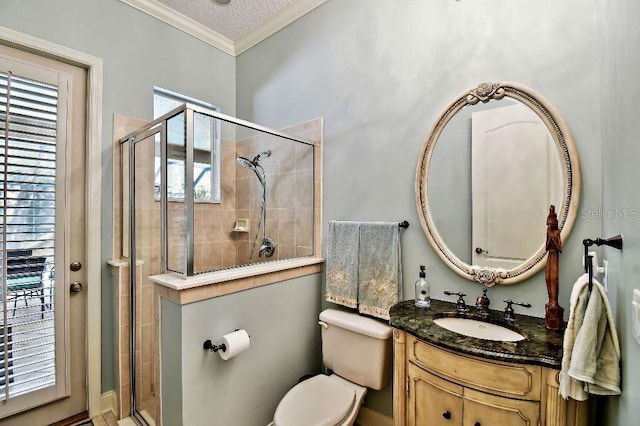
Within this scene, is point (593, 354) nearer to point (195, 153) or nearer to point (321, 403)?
point (321, 403)

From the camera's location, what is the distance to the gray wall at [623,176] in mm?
729

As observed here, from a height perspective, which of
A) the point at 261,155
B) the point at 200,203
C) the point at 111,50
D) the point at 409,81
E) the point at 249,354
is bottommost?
the point at 249,354

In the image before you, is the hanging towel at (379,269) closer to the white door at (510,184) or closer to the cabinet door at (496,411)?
the white door at (510,184)

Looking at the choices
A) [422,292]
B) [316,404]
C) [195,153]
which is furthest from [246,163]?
[316,404]

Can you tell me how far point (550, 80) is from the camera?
132 centimetres

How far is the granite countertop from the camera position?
102 cm

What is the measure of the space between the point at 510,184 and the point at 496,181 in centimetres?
6

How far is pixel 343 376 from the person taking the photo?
5.88 feet

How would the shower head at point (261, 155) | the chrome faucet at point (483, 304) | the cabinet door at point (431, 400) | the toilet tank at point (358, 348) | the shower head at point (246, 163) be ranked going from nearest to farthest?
the cabinet door at point (431, 400)
the chrome faucet at point (483, 304)
the toilet tank at point (358, 348)
the shower head at point (261, 155)
the shower head at point (246, 163)

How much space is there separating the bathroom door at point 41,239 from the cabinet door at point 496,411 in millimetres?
2335

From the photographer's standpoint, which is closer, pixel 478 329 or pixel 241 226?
pixel 478 329

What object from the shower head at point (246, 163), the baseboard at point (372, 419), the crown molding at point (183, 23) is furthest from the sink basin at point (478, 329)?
the crown molding at point (183, 23)

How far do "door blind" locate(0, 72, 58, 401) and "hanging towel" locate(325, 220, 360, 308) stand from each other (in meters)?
1.77

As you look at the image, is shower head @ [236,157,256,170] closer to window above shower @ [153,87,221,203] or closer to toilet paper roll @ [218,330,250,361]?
window above shower @ [153,87,221,203]
